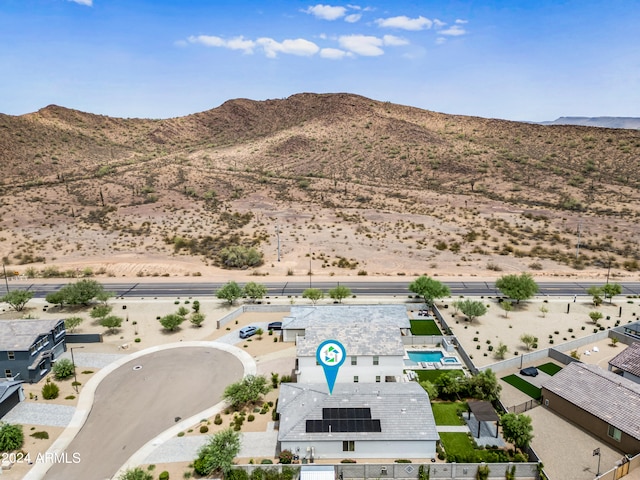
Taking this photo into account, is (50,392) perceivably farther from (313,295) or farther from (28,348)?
(313,295)

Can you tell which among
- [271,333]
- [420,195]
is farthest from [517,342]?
[420,195]

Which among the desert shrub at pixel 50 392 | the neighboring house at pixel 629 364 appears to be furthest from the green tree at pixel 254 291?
the neighboring house at pixel 629 364

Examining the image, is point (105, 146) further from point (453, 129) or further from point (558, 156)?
point (558, 156)

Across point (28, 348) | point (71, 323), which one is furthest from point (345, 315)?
point (71, 323)

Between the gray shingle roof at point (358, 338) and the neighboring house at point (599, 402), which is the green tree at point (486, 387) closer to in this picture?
the neighboring house at point (599, 402)

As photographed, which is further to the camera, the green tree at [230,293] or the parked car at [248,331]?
the green tree at [230,293]

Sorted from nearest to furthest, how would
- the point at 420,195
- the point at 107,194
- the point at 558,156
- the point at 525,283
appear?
1. the point at 525,283
2. the point at 107,194
3. the point at 420,195
4. the point at 558,156

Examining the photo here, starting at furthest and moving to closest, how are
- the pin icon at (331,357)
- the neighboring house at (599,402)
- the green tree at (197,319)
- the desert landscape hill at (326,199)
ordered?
the desert landscape hill at (326,199) < the green tree at (197,319) < the pin icon at (331,357) < the neighboring house at (599,402)

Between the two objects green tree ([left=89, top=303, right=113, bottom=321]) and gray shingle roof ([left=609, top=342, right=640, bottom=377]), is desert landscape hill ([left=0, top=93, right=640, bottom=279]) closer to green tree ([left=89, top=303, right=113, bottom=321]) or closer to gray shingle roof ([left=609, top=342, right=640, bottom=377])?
green tree ([left=89, top=303, right=113, bottom=321])
